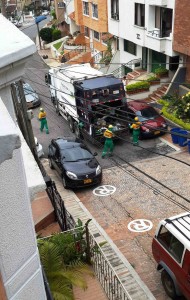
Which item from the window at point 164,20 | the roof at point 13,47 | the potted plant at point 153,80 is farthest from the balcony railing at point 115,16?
the roof at point 13,47

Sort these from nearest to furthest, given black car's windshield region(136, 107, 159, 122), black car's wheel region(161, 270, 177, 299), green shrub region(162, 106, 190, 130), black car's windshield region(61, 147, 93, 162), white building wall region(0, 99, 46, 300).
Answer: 1. white building wall region(0, 99, 46, 300)
2. black car's wheel region(161, 270, 177, 299)
3. black car's windshield region(61, 147, 93, 162)
4. green shrub region(162, 106, 190, 130)
5. black car's windshield region(136, 107, 159, 122)

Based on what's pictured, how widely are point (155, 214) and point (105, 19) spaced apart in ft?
78.4

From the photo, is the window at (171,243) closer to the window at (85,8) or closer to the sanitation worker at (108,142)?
the sanitation worker at (108,142)

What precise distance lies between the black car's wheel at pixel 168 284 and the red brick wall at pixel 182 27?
51.6 feet

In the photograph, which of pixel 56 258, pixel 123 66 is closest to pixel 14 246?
pixel 56 258

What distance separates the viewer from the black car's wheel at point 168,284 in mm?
8672

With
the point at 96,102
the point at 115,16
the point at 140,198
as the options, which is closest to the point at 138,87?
the point at 96,102

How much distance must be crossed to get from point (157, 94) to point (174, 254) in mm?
16761

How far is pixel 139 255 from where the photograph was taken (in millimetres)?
10578

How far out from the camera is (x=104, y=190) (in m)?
14.4

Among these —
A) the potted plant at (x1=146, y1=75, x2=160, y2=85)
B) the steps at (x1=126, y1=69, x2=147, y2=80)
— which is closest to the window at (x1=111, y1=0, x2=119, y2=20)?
the steps at (x1=126, y1=69, x2=147, y2=80)

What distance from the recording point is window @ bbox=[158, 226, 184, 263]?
831cm

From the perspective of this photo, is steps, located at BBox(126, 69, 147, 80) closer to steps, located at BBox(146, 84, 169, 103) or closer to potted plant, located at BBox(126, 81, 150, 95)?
potted plant, located at BBox(126, 81, 150, 95)

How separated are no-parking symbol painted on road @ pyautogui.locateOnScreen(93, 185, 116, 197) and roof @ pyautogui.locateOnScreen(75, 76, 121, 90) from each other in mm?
5565
